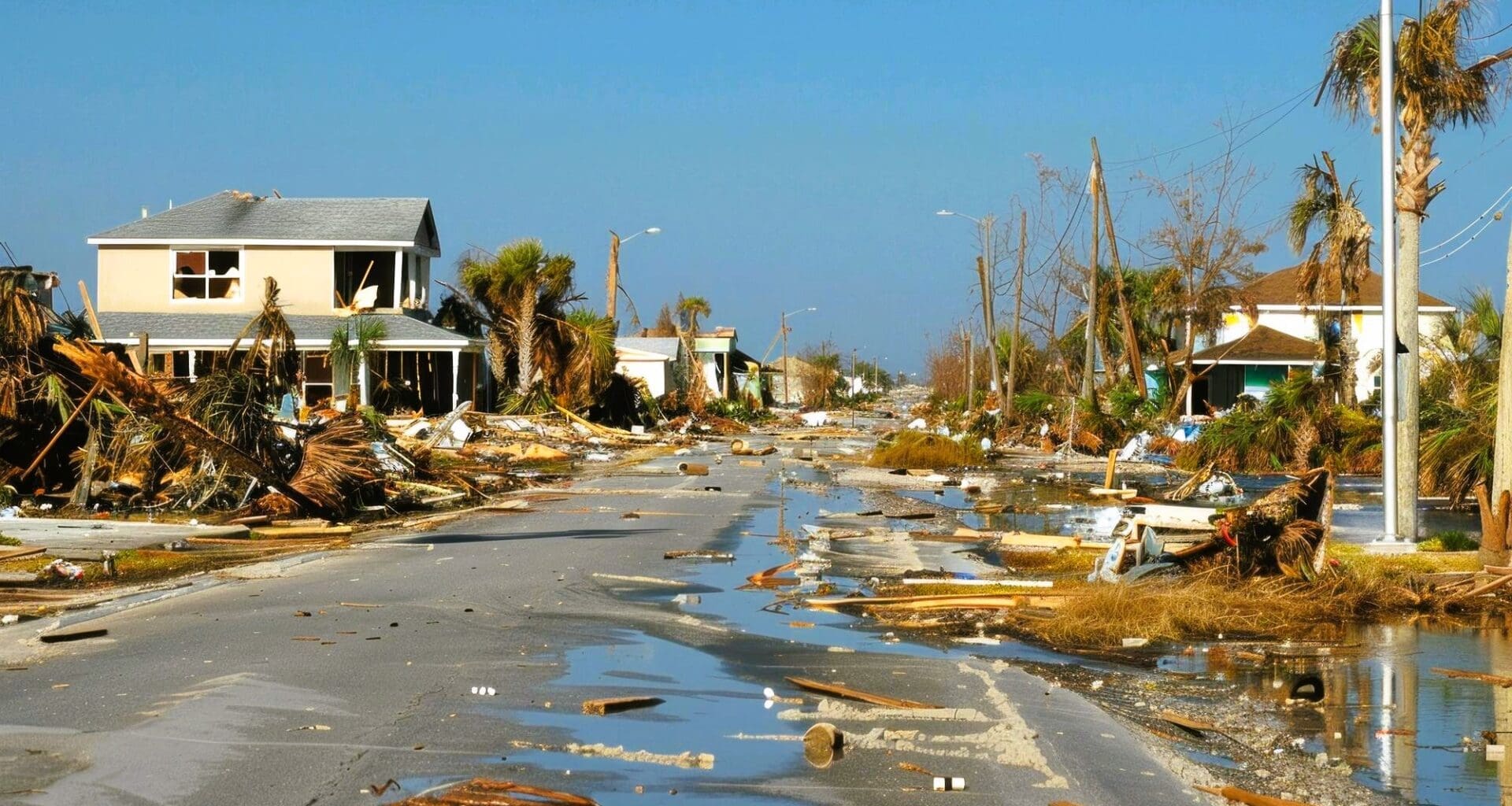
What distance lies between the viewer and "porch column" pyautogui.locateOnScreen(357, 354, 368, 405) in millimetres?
40031

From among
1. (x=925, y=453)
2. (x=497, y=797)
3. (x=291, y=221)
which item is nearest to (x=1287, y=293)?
(x=925, y=453)

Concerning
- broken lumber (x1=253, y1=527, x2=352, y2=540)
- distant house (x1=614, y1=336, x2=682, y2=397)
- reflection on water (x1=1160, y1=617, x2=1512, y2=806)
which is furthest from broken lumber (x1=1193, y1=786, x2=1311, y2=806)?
distant house (x1=614, y1=336, x2=682, y2=397)

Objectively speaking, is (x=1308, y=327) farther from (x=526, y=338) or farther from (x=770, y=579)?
(x=770, y=579)

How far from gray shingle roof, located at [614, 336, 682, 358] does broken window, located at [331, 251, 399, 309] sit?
78.8ft

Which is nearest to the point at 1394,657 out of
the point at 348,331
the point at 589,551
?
the point at 589,551

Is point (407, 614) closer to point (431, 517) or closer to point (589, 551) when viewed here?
point (589, 551)

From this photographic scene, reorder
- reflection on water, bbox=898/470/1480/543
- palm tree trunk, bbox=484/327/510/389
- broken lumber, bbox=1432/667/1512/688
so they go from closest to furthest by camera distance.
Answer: broken lumber, bbox=1432/667/1512/688, reflection on water, bbox=898/470/1480/543, palm tree trunk, bbox=484/327/510/389

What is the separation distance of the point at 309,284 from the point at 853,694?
124ft

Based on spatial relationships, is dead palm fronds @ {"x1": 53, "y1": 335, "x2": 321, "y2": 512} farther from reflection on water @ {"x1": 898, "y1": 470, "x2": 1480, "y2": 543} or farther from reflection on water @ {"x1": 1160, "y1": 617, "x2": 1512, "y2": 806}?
reflection on water @ {"x1": 1160, "y1": 617, "x2": 1512, "y2": 806}

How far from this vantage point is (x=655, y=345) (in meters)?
71.8

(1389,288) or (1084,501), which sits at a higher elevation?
(1389,288)

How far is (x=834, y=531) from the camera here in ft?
66.2

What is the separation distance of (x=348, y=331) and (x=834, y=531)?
25276 mm

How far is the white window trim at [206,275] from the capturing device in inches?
1713
